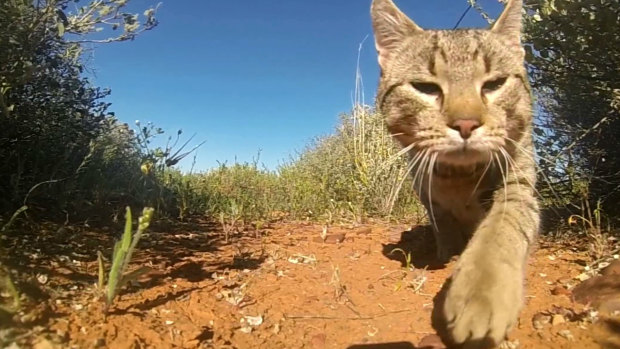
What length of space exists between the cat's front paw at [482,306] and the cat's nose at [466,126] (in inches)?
31.9

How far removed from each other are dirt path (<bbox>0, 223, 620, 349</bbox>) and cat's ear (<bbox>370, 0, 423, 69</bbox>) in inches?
62.2

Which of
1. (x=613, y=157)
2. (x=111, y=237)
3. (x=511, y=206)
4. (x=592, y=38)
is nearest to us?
(x=511, y=206)

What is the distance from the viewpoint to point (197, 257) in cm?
339

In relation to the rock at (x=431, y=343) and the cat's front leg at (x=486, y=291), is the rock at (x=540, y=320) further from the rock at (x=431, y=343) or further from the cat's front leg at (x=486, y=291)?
the rock at (x=431, y=343)

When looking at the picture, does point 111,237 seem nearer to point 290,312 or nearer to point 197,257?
point 197,257

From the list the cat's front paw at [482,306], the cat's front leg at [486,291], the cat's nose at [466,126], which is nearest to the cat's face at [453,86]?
the cat's nose at [466,126]

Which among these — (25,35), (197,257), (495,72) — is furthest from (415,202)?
(25,35)

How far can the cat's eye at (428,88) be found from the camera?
3.27m

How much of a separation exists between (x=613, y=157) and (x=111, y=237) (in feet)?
14.4

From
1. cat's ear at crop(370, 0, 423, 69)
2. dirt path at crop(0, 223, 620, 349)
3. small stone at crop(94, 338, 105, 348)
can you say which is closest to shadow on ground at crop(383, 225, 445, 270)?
dirt path at crop(0, 223, 620, 349)

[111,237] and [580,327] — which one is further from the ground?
[111,237]

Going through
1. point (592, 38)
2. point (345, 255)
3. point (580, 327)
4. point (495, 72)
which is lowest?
point (580, 327)

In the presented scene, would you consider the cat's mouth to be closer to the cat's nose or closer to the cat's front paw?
the cat's nose

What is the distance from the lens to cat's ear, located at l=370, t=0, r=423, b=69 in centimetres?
390
